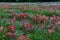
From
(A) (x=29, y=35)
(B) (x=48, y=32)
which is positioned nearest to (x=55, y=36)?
(B) (x=48, y=32)

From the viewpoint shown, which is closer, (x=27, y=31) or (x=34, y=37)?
(x=34, y=37)

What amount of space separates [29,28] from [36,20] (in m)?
0.82

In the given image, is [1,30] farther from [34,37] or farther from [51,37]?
[51,37]

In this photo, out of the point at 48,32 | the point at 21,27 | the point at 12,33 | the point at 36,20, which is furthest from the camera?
the point at 36,20

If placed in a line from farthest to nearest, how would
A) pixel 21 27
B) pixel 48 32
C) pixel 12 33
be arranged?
1. pixel 21 27
2. pixel 48 32
3. pixel 12 33

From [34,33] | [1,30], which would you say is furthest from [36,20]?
[1,30]

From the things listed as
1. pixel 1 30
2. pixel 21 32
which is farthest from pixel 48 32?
pixel 1 30

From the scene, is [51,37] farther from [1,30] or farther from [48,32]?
[1,30]

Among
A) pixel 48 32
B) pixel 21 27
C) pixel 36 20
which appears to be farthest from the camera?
pixel 36 20

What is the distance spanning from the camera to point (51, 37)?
4359 mm

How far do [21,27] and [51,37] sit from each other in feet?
2.73

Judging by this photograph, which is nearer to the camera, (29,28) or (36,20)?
(29,28)

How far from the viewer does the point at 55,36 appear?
4496 mm

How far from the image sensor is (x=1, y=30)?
4434 mm
